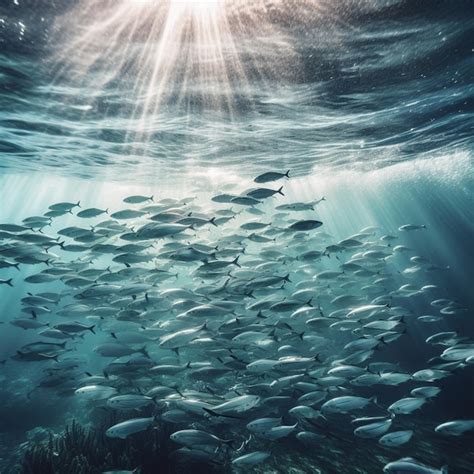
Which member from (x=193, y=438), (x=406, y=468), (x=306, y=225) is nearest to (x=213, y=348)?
(x=193, y=438)

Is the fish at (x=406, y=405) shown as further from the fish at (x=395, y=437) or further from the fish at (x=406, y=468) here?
the fish at (x=406, y=468)

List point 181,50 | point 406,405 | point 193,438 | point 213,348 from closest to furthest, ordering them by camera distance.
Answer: point 193,438, point 406,405, point 181,50, point 213,348

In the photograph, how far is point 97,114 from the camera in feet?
43.9

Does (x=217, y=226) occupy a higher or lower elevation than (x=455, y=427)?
higher

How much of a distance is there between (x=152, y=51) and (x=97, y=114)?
555cm

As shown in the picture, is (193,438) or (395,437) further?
(395,437)

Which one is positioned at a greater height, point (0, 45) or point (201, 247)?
point (0, 45)

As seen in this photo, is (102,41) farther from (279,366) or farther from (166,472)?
(166,472)

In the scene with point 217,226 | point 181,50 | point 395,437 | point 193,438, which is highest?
point 181,50

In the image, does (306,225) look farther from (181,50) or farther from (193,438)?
(181,50)

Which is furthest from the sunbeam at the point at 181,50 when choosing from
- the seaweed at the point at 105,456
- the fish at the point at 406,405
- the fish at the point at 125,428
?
the seaweed at the point at 105,456

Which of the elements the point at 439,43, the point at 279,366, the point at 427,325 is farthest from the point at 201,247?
the point at 427,325

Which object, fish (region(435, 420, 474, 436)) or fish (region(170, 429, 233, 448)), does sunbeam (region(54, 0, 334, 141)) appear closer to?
fish (region(170, 429, 233, 448))

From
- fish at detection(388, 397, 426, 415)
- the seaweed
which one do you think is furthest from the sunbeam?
the seaweed
